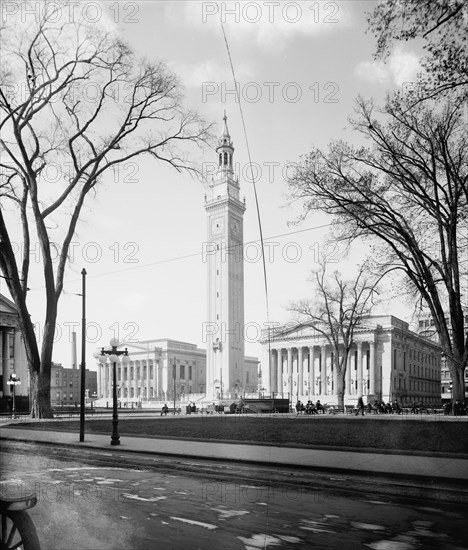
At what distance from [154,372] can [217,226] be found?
45.2 m

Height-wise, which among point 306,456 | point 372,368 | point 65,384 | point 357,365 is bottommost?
point 65,384

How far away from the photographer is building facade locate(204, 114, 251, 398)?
102688mm

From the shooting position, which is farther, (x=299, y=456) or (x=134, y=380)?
(x=134, y=380)

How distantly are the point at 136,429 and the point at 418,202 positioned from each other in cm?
1705

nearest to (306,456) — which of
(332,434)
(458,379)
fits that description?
(332,434)

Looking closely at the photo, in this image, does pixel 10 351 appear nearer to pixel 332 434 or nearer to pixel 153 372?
pixel 153 372

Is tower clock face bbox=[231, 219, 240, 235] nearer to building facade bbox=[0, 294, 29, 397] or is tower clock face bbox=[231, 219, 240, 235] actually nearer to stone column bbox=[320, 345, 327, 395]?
stone column bbox=[320, 345, 327, 395]

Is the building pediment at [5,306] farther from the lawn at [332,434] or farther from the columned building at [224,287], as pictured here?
the lawn at [332,434]

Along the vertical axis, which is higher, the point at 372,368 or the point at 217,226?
the point at 217,226

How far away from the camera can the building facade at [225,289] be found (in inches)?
4043

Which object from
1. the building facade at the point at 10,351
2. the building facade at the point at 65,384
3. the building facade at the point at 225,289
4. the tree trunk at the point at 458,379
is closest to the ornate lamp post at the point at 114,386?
the tree trunk at the point at 458,379

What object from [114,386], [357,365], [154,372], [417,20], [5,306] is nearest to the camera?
[417,20]

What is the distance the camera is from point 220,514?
27.6 ft

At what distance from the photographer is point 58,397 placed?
466 feet
